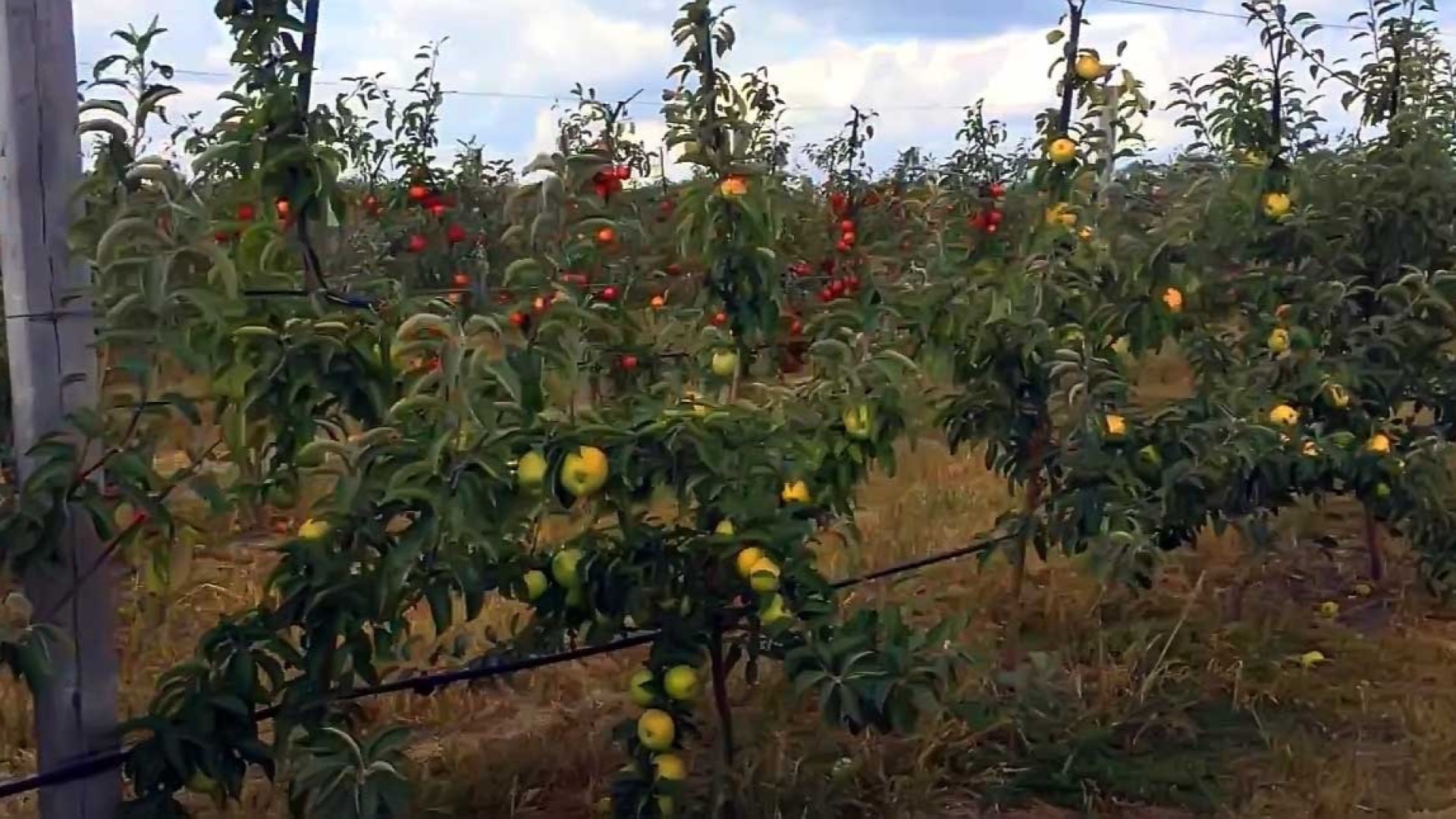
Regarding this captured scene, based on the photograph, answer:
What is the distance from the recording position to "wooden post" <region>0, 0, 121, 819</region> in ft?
6.82

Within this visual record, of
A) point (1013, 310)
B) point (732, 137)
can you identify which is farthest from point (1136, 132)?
point (732, 137)

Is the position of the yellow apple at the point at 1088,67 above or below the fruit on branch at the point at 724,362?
above

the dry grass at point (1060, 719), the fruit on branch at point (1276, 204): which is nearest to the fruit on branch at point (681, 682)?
the dry grass at point (1060, 719)

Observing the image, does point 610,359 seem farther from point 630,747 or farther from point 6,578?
point 6,578

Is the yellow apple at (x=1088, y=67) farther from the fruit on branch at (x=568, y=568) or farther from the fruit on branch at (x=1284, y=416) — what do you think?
the fruit on branch at (x=568, y=568)

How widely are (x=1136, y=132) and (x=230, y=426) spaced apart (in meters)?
2.46

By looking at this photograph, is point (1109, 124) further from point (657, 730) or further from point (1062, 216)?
point (657, 730)

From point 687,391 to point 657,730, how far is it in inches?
29.3

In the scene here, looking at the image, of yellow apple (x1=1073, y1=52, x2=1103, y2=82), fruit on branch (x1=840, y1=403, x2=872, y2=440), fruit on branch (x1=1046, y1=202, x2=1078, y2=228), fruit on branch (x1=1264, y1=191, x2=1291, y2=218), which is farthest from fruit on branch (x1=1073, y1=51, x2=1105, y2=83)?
fruit on branch (x1=840, y1=403, x2=872, y2=440)

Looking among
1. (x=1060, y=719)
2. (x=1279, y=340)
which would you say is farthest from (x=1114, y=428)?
(x=1279, y=340)

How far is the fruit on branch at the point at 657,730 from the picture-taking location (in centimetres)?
260

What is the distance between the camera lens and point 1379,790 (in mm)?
3191

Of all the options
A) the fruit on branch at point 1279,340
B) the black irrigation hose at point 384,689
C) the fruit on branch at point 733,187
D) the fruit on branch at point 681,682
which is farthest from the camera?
the fruit on branch at point 1279,340

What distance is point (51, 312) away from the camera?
2129 millimetres
